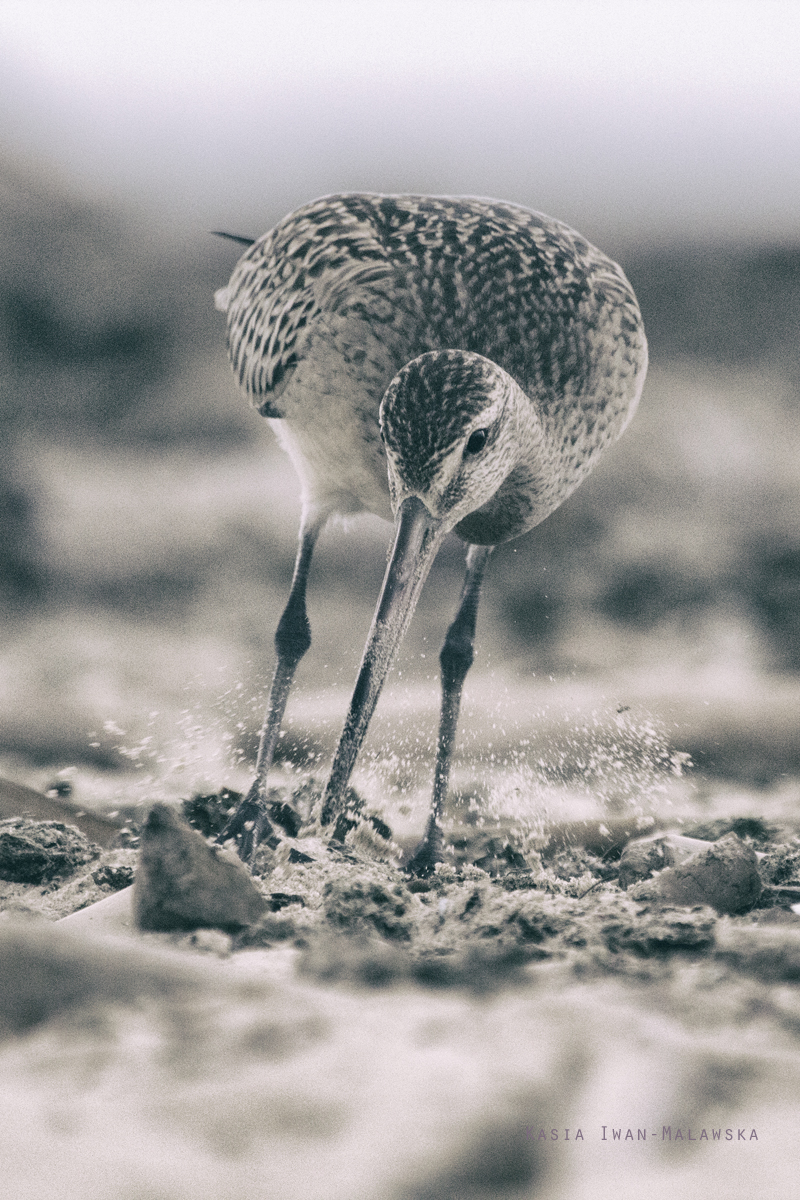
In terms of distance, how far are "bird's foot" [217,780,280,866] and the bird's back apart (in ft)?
A: 4.29

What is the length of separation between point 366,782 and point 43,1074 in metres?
2.78

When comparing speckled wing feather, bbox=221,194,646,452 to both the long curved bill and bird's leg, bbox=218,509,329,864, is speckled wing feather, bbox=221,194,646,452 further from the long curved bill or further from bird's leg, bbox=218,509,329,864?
the long curved bill

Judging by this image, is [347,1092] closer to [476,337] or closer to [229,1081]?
[229,1081]

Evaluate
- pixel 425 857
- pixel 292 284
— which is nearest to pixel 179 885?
pixel 425 857

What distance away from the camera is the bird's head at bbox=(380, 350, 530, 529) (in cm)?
278

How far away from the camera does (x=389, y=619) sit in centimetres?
284

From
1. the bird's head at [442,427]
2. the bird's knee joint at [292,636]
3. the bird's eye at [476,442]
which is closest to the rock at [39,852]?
the bird's knee joint at [292,636]

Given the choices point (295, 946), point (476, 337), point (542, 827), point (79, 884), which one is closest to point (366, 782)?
point (542, 827)

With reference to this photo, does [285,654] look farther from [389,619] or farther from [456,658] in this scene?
[389,619]

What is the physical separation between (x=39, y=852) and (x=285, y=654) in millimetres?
1435

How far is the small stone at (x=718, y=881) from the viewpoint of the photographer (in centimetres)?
260

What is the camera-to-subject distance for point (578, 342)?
3.58 meters

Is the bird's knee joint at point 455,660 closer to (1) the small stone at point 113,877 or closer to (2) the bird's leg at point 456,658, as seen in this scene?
(2) the bird's leg at point 456,658

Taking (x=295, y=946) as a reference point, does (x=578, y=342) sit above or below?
above
